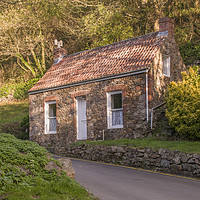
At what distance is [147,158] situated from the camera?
43.4 feet

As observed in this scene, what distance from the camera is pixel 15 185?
776 cm

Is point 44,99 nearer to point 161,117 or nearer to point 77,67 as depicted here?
point 77,67

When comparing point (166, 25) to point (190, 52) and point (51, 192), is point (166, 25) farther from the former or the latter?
point (51, 192)

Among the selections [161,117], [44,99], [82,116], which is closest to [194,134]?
[161,117]

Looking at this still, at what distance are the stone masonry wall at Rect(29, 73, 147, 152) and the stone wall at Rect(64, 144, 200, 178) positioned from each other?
7.57 ft

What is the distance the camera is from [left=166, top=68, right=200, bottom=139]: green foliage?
1454cm

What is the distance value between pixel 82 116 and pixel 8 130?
847 cm

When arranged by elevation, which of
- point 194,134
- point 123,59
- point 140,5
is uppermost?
point 140,5

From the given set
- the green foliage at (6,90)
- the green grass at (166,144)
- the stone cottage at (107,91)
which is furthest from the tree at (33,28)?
the green grass at (166,144)

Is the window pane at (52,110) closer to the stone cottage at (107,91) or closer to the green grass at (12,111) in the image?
the stone cottage at (107,91)

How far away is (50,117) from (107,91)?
5.34m

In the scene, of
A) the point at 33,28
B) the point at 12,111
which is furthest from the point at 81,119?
the point at 33,28

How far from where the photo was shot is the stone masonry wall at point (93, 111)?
17.0 meters

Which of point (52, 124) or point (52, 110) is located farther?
point (52, 110)
